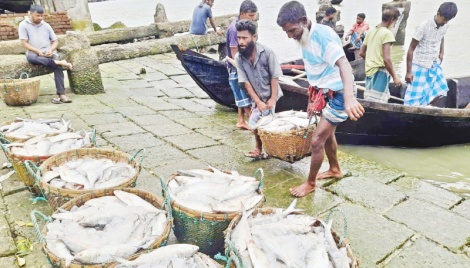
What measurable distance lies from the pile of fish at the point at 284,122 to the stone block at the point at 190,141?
137cm

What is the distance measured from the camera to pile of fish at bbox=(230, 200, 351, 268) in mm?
2410

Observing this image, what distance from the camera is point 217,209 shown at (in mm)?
2850

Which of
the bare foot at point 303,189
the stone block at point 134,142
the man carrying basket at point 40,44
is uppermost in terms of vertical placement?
the man carrying basket at point 40,44

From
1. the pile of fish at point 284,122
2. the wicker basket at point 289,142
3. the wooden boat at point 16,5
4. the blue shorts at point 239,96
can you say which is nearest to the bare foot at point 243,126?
the blue shorts at point 239,96

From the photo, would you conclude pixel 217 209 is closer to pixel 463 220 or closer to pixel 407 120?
pixel 463 220

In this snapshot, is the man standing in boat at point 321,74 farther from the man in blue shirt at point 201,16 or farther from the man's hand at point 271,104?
the man in blue shirt at point 201,16

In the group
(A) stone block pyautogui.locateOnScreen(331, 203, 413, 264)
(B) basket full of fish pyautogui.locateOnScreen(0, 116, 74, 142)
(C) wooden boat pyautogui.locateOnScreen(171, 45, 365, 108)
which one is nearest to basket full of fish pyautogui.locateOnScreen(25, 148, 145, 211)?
(B) basket full of fish pyautogui.locateOnScreen(0, 116, 74, 142)

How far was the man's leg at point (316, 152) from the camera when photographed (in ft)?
12.8

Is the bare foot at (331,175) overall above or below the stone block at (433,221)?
above

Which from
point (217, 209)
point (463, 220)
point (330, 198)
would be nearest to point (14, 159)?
point (217, 209)

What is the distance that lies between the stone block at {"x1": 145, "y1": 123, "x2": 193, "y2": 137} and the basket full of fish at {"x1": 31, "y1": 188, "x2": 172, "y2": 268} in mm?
3102

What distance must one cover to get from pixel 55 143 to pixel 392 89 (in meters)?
6.91

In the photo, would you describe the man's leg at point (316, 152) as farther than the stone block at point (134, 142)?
No

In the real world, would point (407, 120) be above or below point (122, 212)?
below
